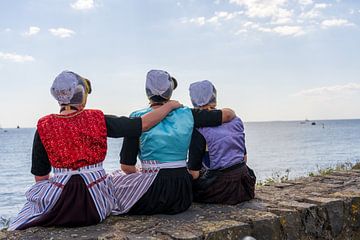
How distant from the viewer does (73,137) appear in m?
3.80

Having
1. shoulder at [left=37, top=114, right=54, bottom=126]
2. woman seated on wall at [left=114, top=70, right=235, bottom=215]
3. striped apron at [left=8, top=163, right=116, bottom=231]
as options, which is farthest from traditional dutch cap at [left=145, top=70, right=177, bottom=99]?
shoulder at [left=37, top=114, right=54, bottom=126]

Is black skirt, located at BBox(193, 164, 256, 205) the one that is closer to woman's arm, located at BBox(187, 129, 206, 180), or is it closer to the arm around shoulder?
woman's arm, located at BBox(187, 129, 206, 180)

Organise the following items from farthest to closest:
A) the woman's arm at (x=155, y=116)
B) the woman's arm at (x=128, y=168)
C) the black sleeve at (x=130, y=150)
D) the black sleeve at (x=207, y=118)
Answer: the black sleeve at (x=207, y=118) → the woman's arm at (x=128, y=168) → the black sleeve at (x=130, y=150) → the woman's arm at (x=155, y=116)

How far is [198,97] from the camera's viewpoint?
4.76 meters

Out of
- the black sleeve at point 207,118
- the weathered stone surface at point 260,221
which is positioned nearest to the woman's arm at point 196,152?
the black sleeve at point 207,118

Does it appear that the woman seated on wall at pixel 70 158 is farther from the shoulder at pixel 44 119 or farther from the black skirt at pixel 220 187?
the black skirt at pixel 220 187

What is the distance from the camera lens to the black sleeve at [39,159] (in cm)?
387

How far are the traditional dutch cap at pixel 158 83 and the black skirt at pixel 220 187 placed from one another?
3.31 feet

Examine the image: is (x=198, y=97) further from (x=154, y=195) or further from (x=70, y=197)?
(x=70, y=197)

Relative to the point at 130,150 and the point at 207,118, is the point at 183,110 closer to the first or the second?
the point at 207,118

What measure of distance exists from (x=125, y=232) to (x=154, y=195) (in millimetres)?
638

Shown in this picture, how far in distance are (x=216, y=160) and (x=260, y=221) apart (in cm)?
88

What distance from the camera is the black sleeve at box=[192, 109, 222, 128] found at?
15.1 ft

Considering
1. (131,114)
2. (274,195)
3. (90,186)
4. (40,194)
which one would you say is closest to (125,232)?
(90,186)
